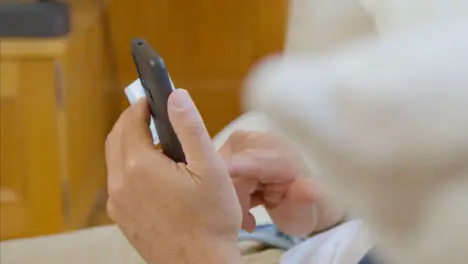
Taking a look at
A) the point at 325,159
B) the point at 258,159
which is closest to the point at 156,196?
the point at 258,159

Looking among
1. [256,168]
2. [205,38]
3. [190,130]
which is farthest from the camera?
[205,38]

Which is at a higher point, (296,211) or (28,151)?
(296,211)

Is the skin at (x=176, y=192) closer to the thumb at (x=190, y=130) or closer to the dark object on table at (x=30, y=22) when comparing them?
the thumb at (x=190, y=130)

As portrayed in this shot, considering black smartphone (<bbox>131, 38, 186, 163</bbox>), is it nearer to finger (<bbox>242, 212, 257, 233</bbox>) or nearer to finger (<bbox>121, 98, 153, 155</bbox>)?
finger (<bbox>121, 98, 153, 155</bbox>)

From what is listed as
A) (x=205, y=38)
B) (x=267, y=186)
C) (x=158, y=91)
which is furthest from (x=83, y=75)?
(x=158, y=91)

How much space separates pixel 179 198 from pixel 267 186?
23 centimetres

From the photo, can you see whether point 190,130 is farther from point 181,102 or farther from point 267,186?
point 267,186

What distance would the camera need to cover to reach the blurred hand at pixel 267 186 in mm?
653

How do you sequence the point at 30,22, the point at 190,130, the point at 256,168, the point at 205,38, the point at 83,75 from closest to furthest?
1. the point at 190,130
2. the point at 256,168
3. the point at 30,22
4. the point at 83,75
5. the point at 205,38

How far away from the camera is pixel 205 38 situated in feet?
6.97

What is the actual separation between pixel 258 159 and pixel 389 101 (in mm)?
497

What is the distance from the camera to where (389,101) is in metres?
0.16

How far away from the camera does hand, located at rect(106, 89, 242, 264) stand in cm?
46

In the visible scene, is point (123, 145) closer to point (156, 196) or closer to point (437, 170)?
point (156, 196)
